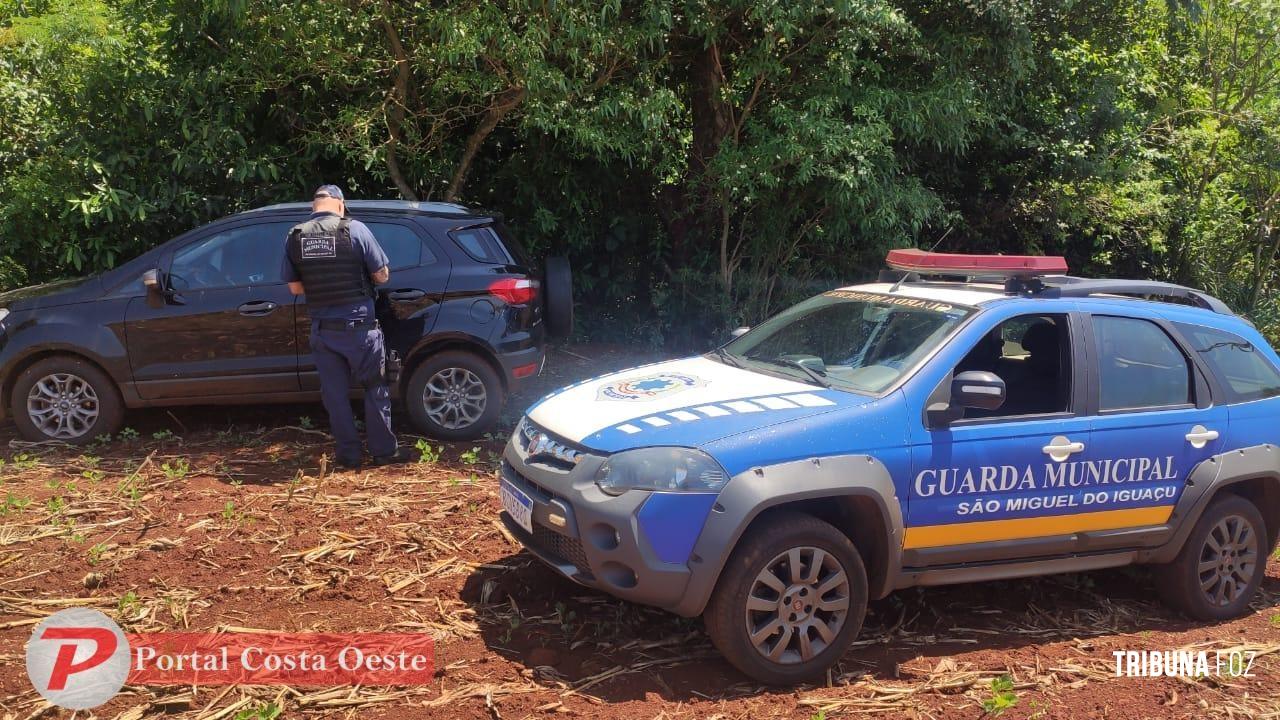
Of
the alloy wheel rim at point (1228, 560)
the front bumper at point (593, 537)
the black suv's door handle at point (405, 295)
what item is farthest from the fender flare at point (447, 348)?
the alloy wheel rim at point (1228, 560)

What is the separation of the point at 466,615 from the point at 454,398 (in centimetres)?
283

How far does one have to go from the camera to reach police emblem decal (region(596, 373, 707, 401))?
4.53 meters

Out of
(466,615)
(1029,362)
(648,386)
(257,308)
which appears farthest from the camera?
(257,308)

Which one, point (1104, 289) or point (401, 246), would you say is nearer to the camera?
point (1104, 289)

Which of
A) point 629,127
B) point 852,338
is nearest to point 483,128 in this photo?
point 629,127

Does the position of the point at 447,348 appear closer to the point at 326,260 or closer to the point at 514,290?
the point at 514,290

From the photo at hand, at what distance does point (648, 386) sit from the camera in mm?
4672

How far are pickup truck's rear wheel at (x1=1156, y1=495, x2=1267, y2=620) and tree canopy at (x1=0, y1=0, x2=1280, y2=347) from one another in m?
4.36

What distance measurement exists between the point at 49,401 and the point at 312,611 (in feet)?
11.9

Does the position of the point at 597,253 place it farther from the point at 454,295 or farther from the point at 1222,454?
the point at 1222,454

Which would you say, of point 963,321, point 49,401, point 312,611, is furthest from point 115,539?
point 963,321

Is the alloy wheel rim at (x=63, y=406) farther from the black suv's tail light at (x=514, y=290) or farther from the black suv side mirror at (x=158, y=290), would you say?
the black suv's tail light at (x=514, y=290)

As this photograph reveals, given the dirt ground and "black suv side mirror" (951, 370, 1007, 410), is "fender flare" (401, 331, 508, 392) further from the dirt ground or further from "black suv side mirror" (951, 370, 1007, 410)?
"black suv side mirror" (951, 370, 1007, 410)

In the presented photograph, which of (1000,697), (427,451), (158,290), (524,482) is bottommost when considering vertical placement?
(1000,697)
